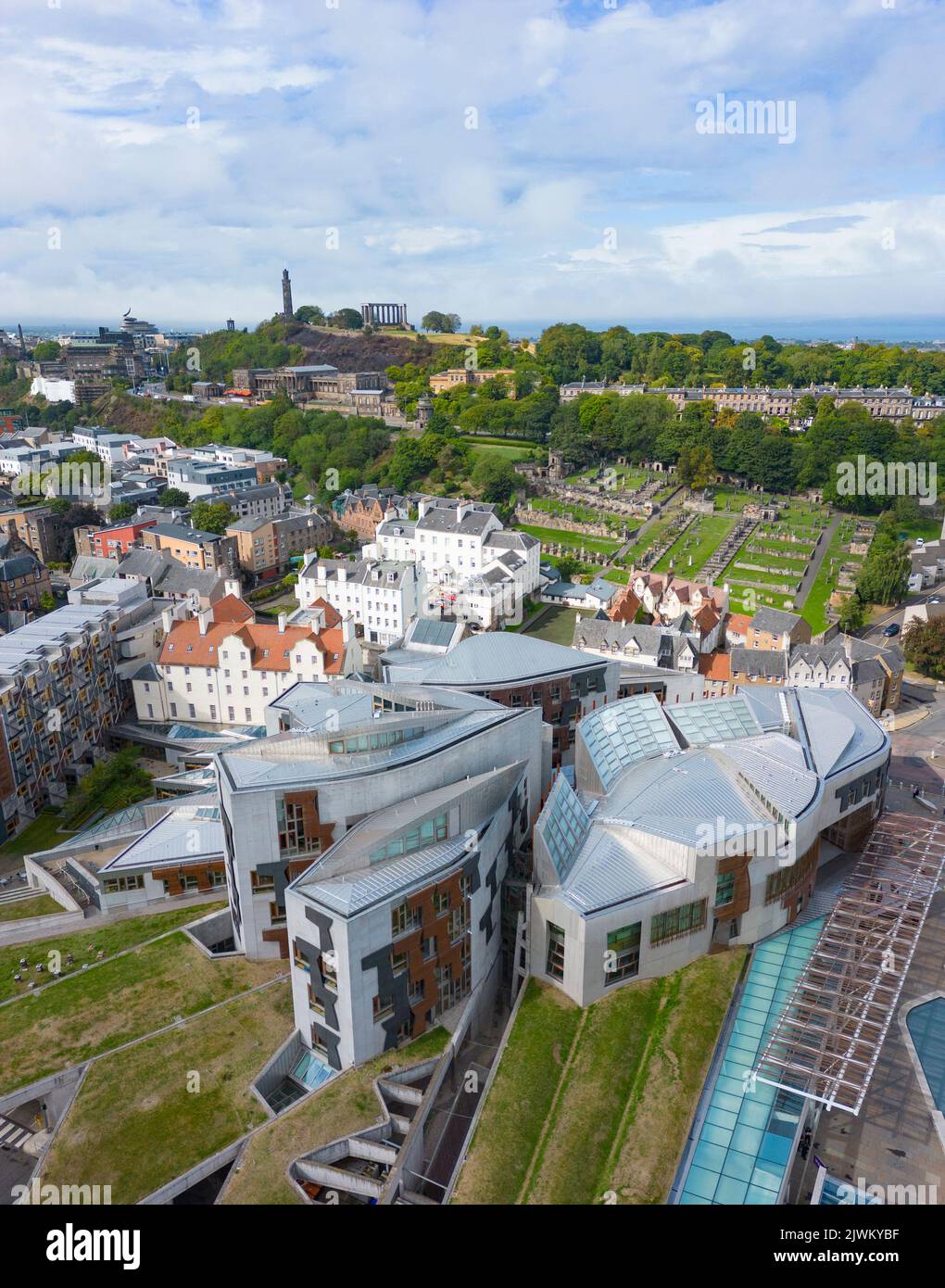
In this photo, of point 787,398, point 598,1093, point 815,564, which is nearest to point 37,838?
point 598,1093

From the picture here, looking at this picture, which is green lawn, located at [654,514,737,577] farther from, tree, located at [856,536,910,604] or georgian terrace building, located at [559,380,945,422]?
georgian terrace building, located at [559,380,945,422]

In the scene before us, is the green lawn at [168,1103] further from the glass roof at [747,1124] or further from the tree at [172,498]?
the tree at [172,498]

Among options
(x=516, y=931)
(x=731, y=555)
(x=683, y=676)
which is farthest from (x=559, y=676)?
(x=731, y=555)

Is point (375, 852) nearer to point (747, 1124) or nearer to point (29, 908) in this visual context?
point (747, 1124)

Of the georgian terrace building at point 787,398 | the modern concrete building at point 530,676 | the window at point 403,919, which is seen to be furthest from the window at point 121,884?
the georgian terrace building at point 787,398

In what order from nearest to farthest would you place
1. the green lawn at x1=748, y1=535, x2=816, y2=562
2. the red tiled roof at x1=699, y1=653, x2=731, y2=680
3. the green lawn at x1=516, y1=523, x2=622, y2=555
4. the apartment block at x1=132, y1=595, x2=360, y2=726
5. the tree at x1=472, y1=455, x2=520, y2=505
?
the apartment block at x1=132, y1=595, x2=360, y2=726
the red tiled roof at x1=699, y1=653, x2=731, y2=680
the green lawn at x1=748, y1=535, x2=816, y2=562
the green lawn at x1=516, y1=523, x2=622, y2=555
the tree at x1=472, y1=455, x2=520, y2=505

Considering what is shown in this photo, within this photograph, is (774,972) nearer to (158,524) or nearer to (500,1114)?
(500,1114)

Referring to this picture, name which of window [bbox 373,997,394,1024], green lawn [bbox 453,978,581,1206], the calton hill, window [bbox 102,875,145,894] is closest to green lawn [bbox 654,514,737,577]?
the calton hill
